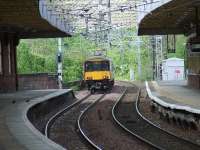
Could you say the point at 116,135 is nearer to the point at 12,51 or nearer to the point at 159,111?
the point at 159,111

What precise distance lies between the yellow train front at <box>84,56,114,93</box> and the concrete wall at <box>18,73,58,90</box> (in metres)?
4.26

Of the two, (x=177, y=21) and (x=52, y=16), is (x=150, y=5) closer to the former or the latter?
(x=177, y=21)

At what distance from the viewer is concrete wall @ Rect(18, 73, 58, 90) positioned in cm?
4934

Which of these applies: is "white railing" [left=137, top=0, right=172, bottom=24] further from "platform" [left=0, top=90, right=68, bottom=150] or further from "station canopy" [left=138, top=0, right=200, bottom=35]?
"platform" [left=0, top=90, right=68, bottom=150]

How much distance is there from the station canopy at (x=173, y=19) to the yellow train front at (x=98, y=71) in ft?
26.4

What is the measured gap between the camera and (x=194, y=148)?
15742 millimetres

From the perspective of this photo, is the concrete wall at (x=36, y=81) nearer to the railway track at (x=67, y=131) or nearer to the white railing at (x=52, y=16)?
the white railing at (x=52, y=16)

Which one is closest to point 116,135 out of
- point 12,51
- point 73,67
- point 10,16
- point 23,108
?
point 23,108

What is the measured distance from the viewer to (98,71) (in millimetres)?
50312

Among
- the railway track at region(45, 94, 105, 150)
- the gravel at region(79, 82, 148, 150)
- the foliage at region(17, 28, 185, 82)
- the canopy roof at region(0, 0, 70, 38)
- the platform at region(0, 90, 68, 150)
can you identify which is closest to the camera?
the platform at region(0, 90, 68, 150)

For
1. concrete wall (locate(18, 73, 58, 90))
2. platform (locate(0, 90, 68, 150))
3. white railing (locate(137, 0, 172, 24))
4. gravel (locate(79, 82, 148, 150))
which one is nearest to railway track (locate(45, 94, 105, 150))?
gravel (locate(79, 82, 148, 150))

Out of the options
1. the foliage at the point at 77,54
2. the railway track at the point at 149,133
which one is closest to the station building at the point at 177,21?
the railway track at the point at 149,133

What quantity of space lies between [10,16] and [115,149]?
51.6ft

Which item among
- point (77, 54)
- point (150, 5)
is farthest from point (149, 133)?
point (77, 54)
